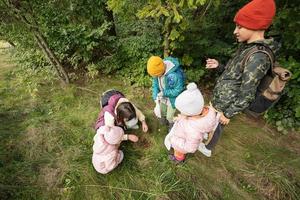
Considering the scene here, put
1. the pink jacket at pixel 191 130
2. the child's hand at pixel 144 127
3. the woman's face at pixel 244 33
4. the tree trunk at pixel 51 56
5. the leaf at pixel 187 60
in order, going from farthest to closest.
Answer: the leaf at pixel 187 60
the tree trunk at pixel 51 56
the child's hand at pixel 144 127
the pink jacket at pixel 191 130
the woman's face at pixel 244 33

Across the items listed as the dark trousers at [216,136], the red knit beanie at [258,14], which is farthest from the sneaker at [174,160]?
the red knit beanie at [258,14]

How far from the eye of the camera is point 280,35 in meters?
3.61

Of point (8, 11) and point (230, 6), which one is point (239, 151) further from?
point (8, 11)

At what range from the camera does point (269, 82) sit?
229cm

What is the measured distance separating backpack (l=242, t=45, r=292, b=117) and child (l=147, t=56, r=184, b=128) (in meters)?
0.90

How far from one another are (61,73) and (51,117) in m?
1.03

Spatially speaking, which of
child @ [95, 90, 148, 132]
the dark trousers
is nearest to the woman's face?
the dark trousers

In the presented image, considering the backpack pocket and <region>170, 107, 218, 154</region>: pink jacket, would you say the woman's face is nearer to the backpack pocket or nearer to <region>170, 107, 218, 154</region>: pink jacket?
the backpack pocket

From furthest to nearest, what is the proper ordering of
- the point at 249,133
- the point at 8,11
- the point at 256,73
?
→ the point at 249,133, the point at 8,11, the point at 256,73

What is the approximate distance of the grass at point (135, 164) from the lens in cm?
291

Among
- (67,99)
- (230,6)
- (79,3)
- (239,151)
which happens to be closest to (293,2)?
(230,6)

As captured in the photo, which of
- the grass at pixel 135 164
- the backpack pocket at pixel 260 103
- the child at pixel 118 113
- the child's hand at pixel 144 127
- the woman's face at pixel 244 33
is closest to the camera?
the woman's face at pixel 244 33

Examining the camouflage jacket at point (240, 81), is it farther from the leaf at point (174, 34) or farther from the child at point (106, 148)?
the child at point (106, 148)

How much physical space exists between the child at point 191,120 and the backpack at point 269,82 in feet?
1.57
